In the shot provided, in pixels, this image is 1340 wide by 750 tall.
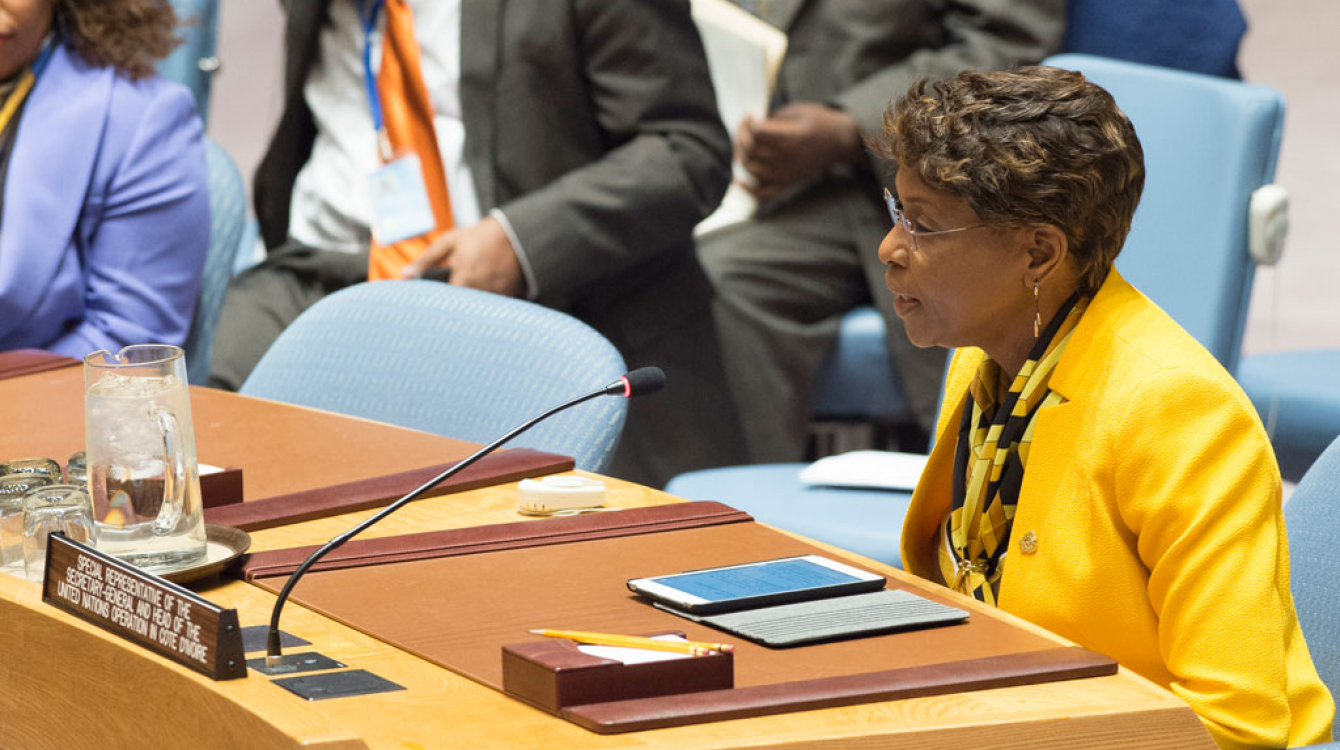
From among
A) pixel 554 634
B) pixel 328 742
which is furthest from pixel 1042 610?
pixel 328 742

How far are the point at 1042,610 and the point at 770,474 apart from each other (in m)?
1.17

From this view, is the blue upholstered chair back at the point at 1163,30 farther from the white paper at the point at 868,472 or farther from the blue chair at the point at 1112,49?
the white paper at the point at 868,472

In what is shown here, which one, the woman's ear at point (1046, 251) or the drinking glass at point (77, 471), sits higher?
the woman's ear at point (1046, 251)

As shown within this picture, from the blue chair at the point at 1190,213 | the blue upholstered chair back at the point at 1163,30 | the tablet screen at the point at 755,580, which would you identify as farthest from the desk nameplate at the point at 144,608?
the blue upholstered chair back at the point at 1163,30

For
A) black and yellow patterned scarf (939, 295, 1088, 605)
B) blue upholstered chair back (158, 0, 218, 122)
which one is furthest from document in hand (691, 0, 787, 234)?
black and yellow patterned scarf (939, 295, 1088, 605)

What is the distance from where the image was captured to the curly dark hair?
8.79 ft

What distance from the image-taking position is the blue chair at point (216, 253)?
2795 mm

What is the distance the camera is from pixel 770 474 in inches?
102

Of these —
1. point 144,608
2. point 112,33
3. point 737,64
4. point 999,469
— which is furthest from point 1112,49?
point 144,608

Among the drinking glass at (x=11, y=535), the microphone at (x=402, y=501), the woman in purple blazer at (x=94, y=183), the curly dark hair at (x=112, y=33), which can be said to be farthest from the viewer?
the curly dark hair at (x=112, y=33)

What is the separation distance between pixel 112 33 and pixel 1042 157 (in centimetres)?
173

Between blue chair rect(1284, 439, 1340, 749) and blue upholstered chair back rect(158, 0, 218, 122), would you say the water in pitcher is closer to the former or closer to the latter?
blue chair rect(1284, 439, 1340, 749)

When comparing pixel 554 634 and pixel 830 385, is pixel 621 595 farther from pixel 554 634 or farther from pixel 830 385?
pixel 830 385

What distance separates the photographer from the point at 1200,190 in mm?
2434
